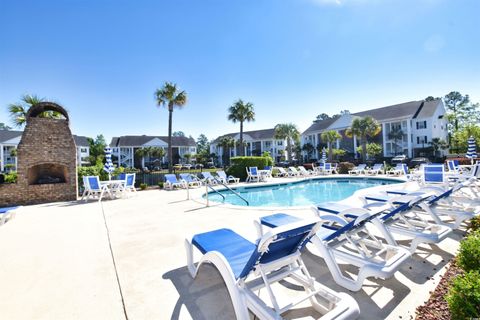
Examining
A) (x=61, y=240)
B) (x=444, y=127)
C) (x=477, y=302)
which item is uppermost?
(x=444, y=127)

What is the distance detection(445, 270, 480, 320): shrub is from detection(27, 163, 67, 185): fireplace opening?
44.3ft

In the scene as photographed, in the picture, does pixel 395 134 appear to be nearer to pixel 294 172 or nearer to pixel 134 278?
pixel 294 172

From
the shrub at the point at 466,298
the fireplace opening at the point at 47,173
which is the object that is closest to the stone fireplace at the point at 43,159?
the fireplace opening at the point at 47,173

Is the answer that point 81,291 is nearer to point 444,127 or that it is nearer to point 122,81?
point 122,81

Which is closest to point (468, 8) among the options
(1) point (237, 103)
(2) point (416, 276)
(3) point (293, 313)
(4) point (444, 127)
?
(2) point (416, 276)

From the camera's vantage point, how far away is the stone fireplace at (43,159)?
32.6ft

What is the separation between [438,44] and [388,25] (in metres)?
3.47

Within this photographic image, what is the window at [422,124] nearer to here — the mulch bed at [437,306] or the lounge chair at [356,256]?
the lounge chair at [356,256]

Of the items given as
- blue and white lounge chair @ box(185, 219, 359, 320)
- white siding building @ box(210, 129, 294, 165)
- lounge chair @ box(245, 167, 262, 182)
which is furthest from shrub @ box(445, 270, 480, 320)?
white siding building @ box(210, 129, 294, 165)

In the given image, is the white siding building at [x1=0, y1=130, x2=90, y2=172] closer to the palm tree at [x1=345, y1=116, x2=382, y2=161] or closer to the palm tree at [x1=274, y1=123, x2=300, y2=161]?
the palm tree at [x1=274, y1=123, x2=300, y2=161]

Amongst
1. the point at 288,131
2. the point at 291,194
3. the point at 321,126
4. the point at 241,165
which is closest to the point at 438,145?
the point at 321,126

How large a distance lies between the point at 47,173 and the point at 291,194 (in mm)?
13188

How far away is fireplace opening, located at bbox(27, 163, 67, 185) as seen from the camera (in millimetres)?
10859

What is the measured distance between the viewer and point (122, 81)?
50.5ft
